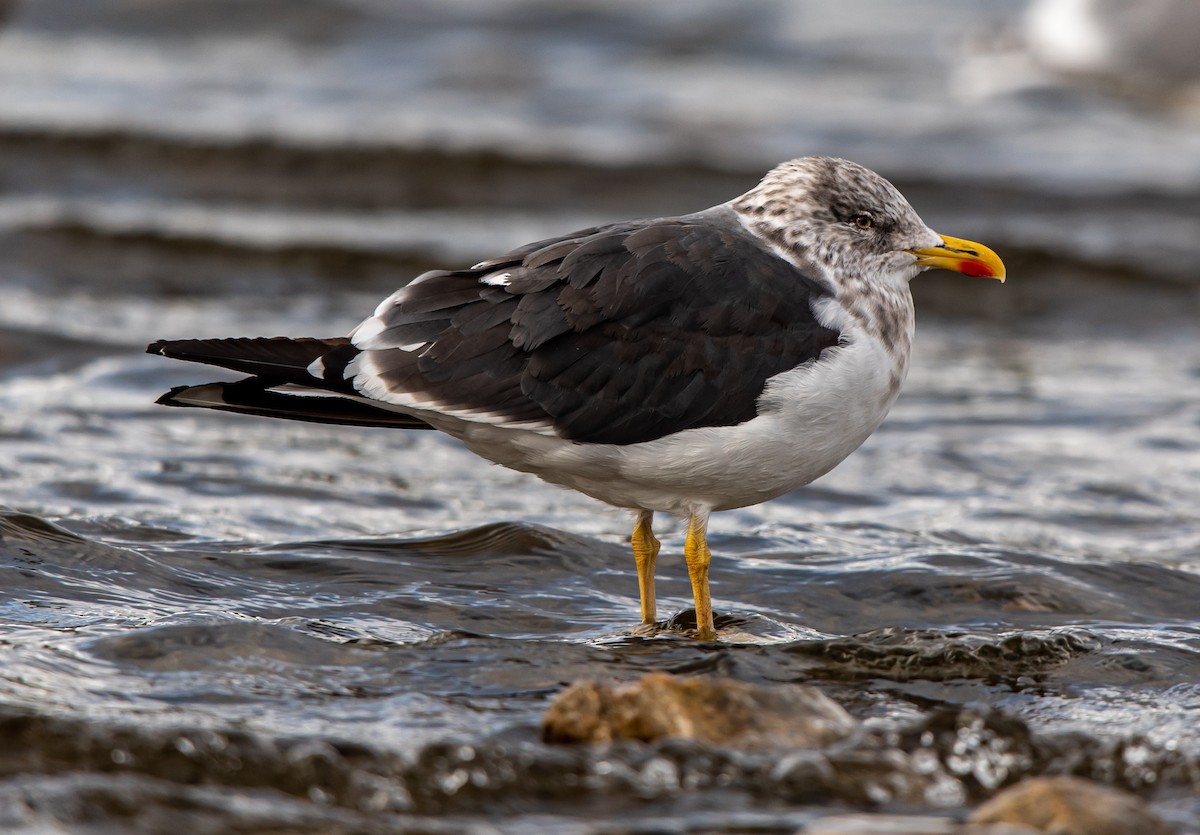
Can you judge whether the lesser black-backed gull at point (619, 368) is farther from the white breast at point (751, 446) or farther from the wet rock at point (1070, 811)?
the wet rock at point (1070, 811)

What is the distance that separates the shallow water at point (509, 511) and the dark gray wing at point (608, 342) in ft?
2.42

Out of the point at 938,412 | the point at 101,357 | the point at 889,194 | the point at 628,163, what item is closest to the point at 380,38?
the point at 628,163

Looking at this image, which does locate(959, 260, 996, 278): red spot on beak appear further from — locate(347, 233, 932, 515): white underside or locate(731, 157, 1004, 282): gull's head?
locate(347, 233, 932, 515): white underside

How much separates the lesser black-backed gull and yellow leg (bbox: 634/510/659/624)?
33cm

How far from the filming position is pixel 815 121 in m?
15.0

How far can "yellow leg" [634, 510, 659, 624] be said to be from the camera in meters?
5.25

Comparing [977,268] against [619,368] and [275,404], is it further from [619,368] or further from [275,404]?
[275,404]

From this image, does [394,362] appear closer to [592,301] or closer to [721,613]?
[592,301]

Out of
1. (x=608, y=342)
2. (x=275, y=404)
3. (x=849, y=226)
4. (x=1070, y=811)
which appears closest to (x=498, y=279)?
(x=608, y=342)

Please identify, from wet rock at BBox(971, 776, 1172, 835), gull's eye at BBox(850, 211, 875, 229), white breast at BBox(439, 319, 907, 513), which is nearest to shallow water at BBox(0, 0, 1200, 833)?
wet rock at BBox(971, 776, 1172, 835)

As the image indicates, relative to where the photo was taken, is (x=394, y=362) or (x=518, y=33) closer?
(x=394, y=362)

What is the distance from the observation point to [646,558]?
17.4 feet

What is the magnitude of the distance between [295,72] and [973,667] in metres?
12.9

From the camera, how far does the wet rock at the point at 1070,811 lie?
344 cm
